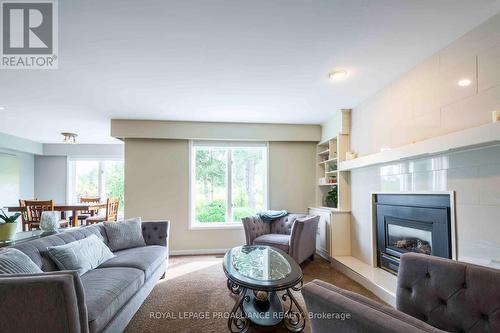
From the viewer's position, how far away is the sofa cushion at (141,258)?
2359mm

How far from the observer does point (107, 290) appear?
5.80 feet

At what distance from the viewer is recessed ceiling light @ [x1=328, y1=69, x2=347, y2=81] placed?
2478 mm

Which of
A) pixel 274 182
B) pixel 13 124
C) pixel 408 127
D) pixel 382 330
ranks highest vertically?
pixel 13 124

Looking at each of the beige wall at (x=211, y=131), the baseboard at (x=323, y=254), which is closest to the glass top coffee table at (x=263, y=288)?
the baseboard at (x=323, y=254)

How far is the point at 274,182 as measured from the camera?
15.1 ft

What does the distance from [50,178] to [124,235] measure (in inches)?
193

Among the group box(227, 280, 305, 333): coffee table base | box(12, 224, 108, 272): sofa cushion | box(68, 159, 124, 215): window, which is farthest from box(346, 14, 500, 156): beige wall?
box(68, 159, 124, 215): window

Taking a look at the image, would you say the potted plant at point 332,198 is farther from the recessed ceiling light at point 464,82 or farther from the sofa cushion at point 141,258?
the sofa cushion at point 141,258

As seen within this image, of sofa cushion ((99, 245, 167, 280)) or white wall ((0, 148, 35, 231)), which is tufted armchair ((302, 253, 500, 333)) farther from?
white wall ((0, 148, 35, 231))

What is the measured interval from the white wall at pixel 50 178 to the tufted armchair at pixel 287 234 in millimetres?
5375

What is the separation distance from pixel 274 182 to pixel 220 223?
1.29 meters

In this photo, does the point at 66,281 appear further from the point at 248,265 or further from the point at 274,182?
the point at 274,182

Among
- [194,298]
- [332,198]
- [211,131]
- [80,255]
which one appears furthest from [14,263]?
[332,198]

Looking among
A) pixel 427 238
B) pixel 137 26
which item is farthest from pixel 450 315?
pixel 137 26
